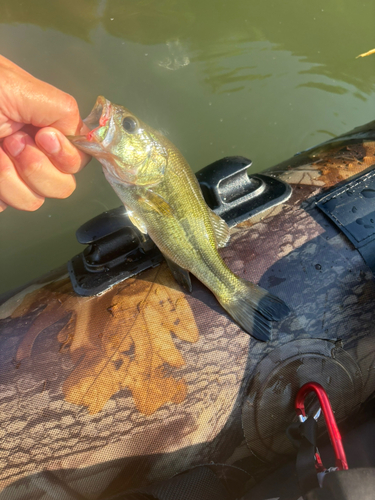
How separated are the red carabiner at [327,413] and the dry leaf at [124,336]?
0.58m

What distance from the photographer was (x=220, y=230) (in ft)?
5.96

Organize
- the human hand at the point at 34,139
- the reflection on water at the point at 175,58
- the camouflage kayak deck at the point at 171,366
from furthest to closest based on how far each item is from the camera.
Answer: the reflection on water at the point at 175,58 < the human hand at the point at 34,139 < the camouflage kayak deck at the point at 171,366

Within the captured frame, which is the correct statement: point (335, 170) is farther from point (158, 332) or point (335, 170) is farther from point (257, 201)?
point (158, 332)

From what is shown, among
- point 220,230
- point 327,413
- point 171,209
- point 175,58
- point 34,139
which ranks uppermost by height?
point 175,58

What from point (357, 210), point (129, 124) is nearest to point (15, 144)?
point (129, 124)

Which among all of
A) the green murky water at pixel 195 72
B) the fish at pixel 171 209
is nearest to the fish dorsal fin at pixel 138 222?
the fish at pixel 171 209

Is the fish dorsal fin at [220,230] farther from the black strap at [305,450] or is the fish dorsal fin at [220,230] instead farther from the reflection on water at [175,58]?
the reflection on water at [175,58]

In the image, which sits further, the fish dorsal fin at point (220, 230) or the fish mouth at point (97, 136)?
the fish dorsal fin at point (220, 230)

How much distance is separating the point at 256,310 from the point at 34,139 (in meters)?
1.52

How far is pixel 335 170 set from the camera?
2086 millimetres

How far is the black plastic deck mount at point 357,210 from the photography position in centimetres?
178

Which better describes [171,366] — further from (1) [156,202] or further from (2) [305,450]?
(1) [156,202]

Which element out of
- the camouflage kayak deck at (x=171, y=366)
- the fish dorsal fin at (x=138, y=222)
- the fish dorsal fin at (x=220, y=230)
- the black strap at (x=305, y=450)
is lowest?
the black strap at (x=305, y=450)

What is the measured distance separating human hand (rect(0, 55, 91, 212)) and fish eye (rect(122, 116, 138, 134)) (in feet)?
0.78
